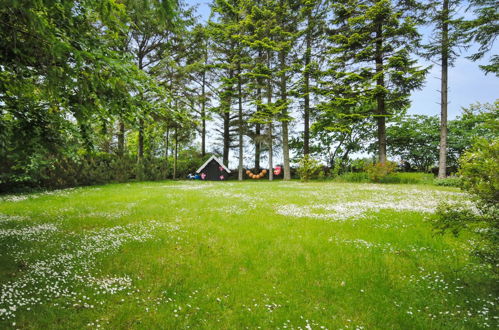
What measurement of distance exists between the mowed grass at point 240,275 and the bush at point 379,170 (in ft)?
45.1

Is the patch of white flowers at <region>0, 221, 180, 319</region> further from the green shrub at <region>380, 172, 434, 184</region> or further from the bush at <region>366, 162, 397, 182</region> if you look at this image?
the green shrub at <region>380, 172, 434, 184</region>

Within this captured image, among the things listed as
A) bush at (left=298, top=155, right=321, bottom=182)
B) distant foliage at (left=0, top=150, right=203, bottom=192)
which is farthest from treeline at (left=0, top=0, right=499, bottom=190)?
bush at (left=298, top=155, right=321, bottom=182)

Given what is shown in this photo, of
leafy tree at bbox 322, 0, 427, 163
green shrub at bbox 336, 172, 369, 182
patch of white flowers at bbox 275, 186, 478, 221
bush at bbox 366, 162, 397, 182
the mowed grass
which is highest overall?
leafy tree at bbox 322, 0, 427, 163

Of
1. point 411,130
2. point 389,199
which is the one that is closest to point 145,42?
point 389,199

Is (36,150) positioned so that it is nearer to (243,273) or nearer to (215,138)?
(243,273)

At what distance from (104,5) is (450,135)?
116ft

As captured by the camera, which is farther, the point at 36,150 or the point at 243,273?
the point at 36,150

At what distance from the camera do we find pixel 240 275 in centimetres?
466

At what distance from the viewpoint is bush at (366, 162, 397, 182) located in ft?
67.9

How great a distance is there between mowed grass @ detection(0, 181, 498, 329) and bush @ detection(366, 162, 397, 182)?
13762 mm

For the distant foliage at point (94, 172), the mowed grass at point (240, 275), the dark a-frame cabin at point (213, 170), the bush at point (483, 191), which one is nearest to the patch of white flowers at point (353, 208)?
the mowed grass at point (240, 275)

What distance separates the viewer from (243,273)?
187 inches

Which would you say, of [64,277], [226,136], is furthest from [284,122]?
[64,277]

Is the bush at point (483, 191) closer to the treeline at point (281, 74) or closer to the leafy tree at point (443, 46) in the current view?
the treeline at point (281, 74)
